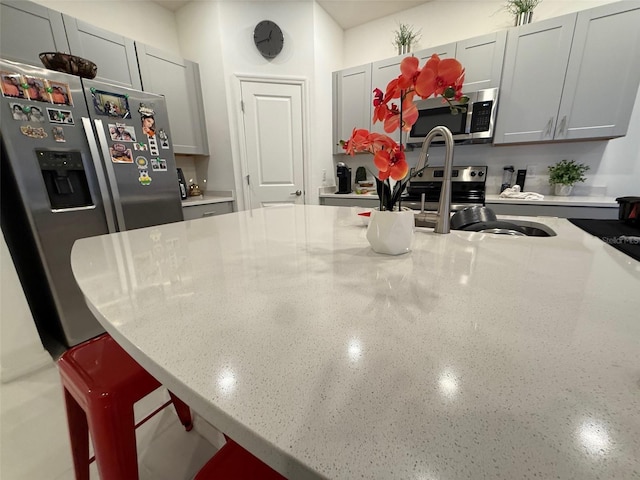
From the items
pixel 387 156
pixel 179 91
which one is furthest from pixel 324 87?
pixel 387 156

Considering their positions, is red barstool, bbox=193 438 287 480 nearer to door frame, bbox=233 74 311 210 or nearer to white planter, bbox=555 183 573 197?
door frame, bbox=233 74 311 210

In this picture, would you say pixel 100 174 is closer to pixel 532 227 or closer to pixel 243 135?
pixel 243 135

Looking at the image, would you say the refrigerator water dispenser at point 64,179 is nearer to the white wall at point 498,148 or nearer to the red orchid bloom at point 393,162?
the red orchid bloom at point 393,162

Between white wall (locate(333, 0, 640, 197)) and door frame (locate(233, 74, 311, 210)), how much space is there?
98 centimetres

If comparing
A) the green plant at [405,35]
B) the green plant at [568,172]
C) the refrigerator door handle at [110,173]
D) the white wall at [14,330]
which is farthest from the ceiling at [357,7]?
the white wall at [14,330]

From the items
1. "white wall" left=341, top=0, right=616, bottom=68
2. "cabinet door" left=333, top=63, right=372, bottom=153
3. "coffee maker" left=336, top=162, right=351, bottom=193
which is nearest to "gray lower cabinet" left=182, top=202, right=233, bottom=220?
A: "coffee maker" left=336, top=162, right=351, bottom=193

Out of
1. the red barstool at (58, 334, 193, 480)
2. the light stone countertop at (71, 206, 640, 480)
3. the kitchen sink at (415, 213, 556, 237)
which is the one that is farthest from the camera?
the kitchen sink at (415, 213, 556, 237)

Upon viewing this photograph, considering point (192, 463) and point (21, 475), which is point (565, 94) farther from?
point (21, 475)

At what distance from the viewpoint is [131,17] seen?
238cm

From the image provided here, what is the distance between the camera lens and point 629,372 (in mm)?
316

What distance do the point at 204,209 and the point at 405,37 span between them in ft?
8.80

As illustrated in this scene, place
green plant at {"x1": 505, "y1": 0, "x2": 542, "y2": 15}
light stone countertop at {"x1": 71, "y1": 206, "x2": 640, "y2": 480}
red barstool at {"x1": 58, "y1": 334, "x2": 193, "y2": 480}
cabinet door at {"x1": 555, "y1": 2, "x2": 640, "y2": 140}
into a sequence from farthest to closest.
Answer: green plant at {"x1": 505, "y1": 0, "x2": 542, "y2": 15} → cabinet door at {"x1": 555, "y1": 2, "x2": 640, "y2": 140} → red barstool at {"x1": 58, "y1": 334, "x2": 193, "y2": 480} → light stone countertop at {"x1": 71, "y1": 206, "x2": 640, "y2": 480}

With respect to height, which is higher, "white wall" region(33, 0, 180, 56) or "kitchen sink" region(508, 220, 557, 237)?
"white wall" region(33, 0, 180, 56)

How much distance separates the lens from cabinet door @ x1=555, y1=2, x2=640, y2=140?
189cm
